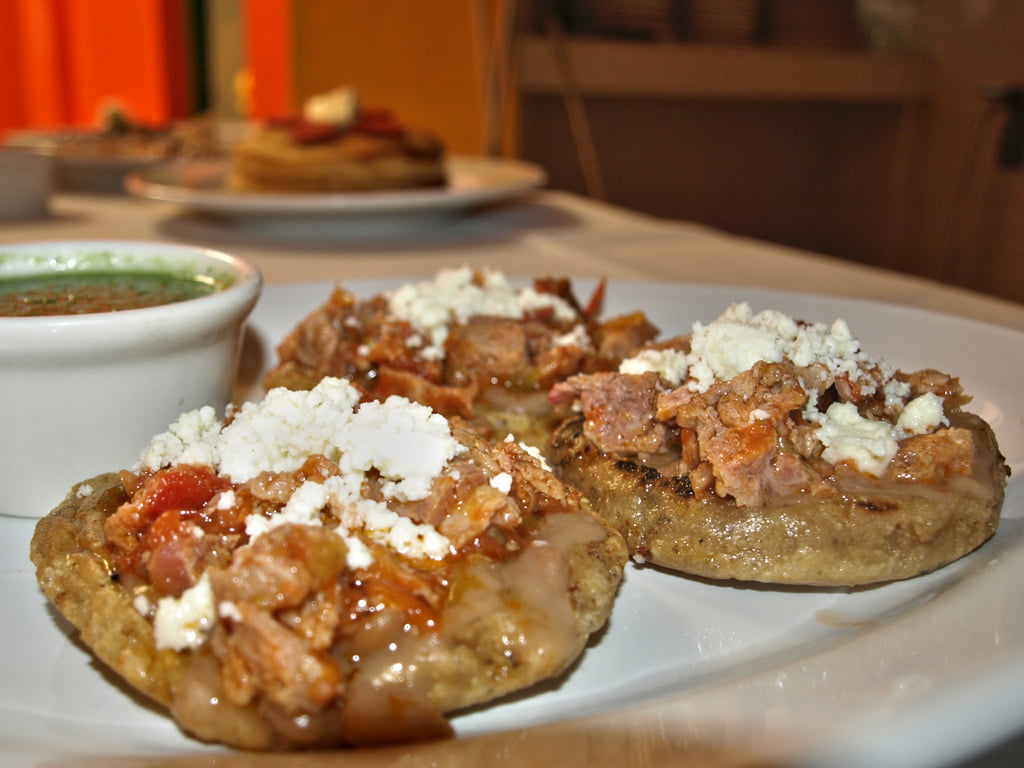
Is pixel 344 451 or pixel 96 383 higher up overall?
pixel 344 451

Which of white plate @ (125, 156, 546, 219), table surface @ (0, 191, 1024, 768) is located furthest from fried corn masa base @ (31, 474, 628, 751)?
white plate @ (125, 156, 546, 219)

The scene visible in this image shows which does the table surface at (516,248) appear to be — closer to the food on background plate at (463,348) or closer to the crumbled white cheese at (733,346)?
the food on background plate at (463,348)

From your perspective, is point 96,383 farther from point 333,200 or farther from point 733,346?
point 333,200

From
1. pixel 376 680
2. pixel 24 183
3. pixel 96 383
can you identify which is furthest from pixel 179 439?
pixel 24 183

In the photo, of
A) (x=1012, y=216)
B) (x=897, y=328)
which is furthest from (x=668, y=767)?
(x=1012, y=216)

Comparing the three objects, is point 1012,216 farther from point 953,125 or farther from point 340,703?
point 340,703

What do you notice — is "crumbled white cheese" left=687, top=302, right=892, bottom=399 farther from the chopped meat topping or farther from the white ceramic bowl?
the white ceramic bowl

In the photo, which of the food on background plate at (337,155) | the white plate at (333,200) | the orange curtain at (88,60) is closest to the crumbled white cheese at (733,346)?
the white plate at (333,200)
